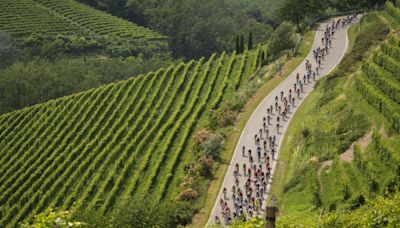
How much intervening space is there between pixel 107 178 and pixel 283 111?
17843 millimetres

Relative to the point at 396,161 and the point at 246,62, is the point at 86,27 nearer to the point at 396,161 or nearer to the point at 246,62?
the point at 246,62

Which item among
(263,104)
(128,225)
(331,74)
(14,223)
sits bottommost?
(14,223)

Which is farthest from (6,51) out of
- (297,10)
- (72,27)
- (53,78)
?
(297,10)

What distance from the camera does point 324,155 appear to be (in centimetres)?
4338

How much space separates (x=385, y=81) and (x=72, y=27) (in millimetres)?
100294

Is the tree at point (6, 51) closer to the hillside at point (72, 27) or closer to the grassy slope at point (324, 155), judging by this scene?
the hillside at point (72, 27)

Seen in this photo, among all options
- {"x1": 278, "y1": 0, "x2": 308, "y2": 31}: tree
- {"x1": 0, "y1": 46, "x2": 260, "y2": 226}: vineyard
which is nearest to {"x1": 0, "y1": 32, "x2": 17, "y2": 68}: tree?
{"x1": 0, "y1": 46, "x2": 260, "y2": 226}: vineyard

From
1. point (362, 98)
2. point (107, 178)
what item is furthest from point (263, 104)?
point (107, 178)

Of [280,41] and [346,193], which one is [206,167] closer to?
[346,193]

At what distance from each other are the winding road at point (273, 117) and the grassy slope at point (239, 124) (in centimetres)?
44

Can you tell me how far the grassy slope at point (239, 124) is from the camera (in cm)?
4494

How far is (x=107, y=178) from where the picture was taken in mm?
57312

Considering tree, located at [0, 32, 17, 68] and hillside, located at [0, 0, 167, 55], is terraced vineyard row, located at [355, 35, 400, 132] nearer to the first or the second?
tree, located at [0, 32, 17, 68]

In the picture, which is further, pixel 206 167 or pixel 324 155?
pixel 206 167
